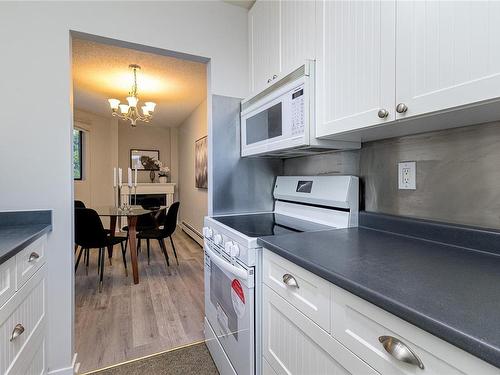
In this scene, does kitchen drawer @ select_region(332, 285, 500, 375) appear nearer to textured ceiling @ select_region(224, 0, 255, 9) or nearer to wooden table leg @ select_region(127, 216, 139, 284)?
textured ceiling @ select_region(224, 0, 255, 9)

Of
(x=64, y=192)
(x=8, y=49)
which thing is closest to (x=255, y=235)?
(x=64, y=192)

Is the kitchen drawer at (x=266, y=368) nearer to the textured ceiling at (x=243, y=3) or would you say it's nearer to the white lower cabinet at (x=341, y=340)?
the white lower cabinet at (x=341, y=340)

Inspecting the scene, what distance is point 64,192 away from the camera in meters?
1.47

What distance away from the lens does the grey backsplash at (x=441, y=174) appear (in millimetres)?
936

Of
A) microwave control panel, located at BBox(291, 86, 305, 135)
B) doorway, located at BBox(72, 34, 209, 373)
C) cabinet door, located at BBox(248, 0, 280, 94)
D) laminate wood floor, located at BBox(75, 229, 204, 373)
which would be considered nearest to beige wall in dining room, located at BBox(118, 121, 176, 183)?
doorway, located at BBox(72, 34, 209, 373)

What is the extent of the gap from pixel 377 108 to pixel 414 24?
263mm

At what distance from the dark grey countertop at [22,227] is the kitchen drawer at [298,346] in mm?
1038

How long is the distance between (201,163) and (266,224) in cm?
299

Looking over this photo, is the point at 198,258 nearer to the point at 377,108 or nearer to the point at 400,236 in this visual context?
the point at 400,236

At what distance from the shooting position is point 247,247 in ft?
3.74

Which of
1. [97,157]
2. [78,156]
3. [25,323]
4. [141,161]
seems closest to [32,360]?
[25,323]

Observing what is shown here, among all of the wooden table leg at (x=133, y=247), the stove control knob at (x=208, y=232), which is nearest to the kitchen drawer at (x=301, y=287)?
the stove control knob at (x=208, y=232)

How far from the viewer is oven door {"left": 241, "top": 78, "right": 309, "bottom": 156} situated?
1281mm

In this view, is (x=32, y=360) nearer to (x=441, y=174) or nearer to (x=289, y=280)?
(x=289, y=280)
